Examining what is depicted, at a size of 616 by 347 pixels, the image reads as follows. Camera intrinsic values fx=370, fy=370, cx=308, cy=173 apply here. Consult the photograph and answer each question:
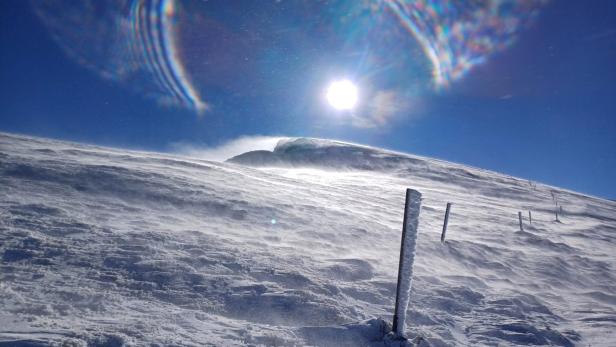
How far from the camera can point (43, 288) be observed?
4.02m

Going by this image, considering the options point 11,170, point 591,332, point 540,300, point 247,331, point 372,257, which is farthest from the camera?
point 11,170

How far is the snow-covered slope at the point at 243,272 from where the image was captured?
12.8ft

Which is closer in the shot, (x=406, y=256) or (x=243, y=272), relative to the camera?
(x=406, y=256)

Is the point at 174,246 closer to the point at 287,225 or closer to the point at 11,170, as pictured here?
the point at 287,225

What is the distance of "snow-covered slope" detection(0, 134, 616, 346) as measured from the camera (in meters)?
3.89

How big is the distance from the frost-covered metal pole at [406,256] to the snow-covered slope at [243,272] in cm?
28

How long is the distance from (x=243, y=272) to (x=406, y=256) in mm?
2671

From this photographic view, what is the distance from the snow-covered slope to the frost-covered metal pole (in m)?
0.28

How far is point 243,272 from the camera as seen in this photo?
18.7ft

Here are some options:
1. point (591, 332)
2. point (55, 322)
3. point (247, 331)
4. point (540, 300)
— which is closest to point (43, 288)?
point (55, 322)

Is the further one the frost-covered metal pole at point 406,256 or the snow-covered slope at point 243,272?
the frost-covered metal pole at point 406,256

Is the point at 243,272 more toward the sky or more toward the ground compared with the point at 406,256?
more toward the ground

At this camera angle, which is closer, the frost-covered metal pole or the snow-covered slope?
the snow-covered slope

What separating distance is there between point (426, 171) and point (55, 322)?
3801 centimetres
